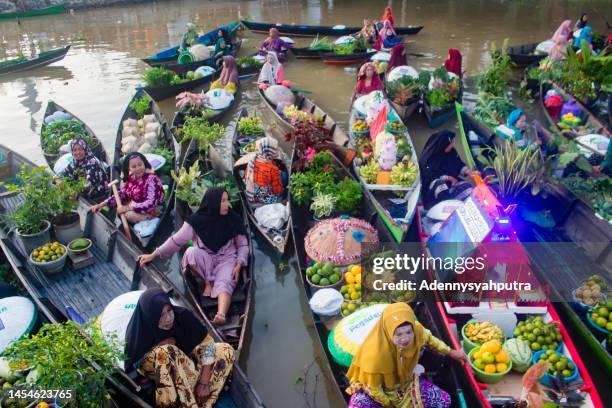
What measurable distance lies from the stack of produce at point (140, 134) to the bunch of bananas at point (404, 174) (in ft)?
14.2

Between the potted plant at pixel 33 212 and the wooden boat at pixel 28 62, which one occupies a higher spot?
the wooden boat at pixel 28 62

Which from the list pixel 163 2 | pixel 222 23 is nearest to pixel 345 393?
pixel 222 23

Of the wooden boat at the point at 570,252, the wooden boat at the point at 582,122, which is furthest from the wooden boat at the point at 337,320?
the wooden boat at the point at 582,122

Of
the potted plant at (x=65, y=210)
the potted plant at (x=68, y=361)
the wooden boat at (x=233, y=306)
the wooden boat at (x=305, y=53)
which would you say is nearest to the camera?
the potted plant at (x=68, y=361)

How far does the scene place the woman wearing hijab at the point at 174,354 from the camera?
3436mm

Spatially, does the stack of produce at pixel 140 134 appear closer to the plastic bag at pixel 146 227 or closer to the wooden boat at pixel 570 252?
the plastic bag at pixel 146 227

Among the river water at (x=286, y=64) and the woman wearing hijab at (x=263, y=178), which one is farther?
the woman wearing hijab at (x=263, y=178)

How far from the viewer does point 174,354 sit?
3.51m

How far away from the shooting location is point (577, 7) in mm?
20203

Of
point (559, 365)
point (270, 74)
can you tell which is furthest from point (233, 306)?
point (270, 74)

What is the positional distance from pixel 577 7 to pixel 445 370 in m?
22.3

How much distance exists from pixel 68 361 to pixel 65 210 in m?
3.28

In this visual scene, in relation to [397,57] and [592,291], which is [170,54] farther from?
[592,291]

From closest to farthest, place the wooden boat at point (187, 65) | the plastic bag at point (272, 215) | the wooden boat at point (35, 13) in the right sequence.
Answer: the plastic bag at point (272, 215), the wooden boat at point (187, 65), the wooden boat at point (35, 13)
